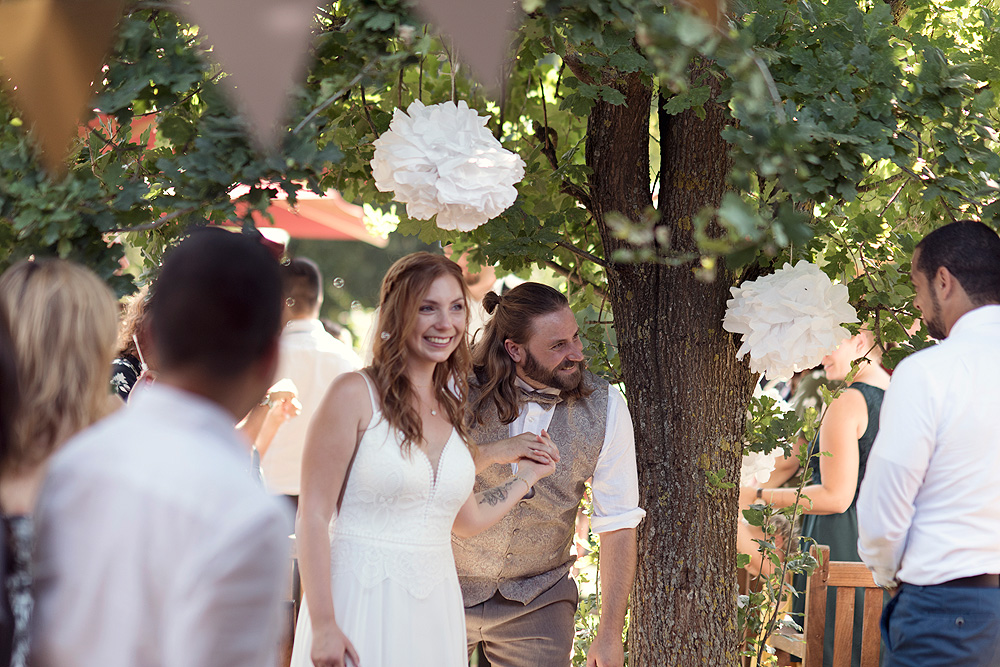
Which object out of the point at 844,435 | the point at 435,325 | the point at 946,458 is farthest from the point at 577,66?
the point at 844,435

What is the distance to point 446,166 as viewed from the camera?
190cm

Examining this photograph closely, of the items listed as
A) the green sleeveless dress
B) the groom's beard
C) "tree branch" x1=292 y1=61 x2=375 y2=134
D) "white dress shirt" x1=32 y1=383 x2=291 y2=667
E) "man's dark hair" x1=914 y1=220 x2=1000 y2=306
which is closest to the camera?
"white dress shirt" x1=32 y1=383 x2=291 y2=667

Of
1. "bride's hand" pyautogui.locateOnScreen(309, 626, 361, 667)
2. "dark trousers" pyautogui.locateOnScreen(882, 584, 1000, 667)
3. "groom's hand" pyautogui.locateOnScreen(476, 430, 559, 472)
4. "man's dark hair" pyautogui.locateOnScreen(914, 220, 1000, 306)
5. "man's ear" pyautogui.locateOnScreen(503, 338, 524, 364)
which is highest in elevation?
"man's dark hair" pyautogui.locateOnScreen(914, 220, 1000, 306)

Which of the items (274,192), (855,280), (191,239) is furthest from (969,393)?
(191,239)

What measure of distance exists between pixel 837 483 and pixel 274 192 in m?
2.61

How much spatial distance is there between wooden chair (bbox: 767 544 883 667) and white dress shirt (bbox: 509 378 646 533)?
30.5 inches

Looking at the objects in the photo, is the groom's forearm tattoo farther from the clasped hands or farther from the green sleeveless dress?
the green sleeveless dress

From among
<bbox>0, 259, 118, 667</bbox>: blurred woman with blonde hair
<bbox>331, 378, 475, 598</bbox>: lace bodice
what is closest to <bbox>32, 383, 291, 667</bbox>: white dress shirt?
<bbox>0, 259, 118, 667</bbox>: blurred woman with blonde hair

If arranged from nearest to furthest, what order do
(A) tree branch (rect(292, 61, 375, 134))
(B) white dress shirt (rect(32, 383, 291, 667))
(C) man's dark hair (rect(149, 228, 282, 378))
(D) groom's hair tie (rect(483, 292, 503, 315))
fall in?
1. (B) white dress shirt (rect(32, 383, 291, 667))
2. (C) man's dark hair (rect(149, 228, 282, 378))
3. (A) tree branch (rect(292, 61, 375, 134))
4. (D) groom's hair tie (rect(483, 292, 503, 315))

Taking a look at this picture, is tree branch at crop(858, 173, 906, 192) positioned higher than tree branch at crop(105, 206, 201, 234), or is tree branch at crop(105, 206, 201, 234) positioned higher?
tree branch at crop(858, 173, 906, 192)

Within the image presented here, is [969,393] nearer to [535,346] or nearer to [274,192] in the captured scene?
[535,346]

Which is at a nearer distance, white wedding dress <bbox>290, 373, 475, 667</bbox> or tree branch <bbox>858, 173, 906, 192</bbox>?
white wedding dress <bbox>290, 373, 475, 667</bbox>

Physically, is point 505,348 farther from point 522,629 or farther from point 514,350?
point 522,629

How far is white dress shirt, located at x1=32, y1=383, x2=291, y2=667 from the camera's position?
2.93ft
